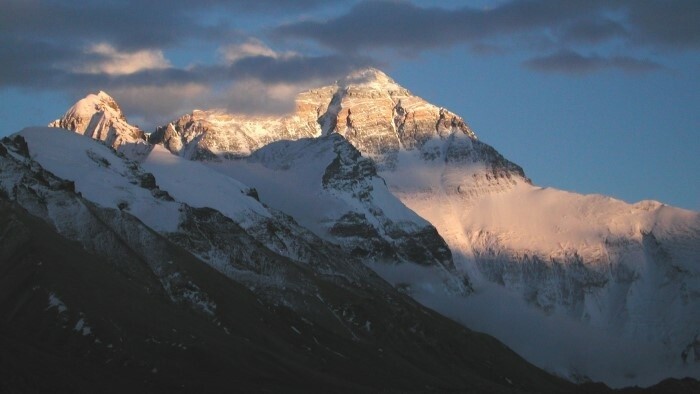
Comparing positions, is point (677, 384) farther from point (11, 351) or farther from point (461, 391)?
point (11, 351)

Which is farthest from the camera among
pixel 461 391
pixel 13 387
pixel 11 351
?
pixel 461 391

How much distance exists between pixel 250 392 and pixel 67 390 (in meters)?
32.1

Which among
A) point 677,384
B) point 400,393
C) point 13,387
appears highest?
point 677,384

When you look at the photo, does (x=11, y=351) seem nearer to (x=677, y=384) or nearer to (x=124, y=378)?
(x=124, y=378)

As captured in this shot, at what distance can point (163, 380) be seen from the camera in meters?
200

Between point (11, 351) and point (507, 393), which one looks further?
point (507, 393)

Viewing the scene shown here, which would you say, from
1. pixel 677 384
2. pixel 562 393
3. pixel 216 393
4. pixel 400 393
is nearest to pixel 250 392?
pixel 216 393

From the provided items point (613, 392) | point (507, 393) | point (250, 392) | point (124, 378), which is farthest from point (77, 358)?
point (613, 392)

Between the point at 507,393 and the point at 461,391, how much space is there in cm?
722

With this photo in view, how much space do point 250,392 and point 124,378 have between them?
15.8 m

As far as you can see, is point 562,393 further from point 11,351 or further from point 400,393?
point 11,351

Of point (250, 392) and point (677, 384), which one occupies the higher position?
point (677, 384)

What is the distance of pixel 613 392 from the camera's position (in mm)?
187875

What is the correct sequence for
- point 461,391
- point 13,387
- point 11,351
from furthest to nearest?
1. point 461,391
2. point 11,351
3. point 13,387
